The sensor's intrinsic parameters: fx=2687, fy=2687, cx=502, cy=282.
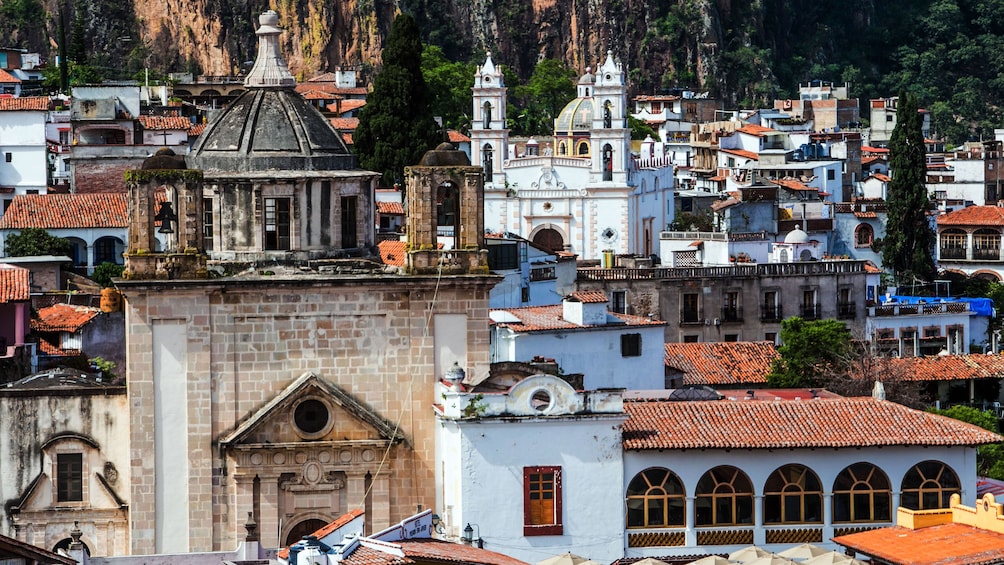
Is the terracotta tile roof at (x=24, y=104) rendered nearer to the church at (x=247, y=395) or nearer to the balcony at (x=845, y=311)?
the balcony at (x=845, y=311)

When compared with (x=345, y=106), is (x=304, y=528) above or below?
below

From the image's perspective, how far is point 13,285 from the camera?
61406mm

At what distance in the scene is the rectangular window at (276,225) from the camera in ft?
A: 153

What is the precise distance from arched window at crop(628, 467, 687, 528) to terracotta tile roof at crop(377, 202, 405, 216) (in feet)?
128

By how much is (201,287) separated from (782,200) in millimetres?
61043

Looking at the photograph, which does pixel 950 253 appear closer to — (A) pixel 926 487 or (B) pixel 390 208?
(B) pixel 390 208

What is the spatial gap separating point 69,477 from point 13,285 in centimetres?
1647

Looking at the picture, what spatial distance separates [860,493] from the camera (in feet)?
151

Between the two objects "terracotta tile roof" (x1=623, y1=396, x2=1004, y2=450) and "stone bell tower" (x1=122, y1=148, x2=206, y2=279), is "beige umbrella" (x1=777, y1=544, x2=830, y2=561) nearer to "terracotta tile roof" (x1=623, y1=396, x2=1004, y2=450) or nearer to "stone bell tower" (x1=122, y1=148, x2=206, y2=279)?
"terracotta tile roof" (x1=623, y1=396, x2=1004, y2=450)

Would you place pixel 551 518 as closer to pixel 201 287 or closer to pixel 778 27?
pixel 201 287

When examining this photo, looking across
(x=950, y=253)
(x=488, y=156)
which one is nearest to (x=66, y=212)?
(x=488, y=156)

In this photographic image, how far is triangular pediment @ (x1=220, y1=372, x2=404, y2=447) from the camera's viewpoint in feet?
149

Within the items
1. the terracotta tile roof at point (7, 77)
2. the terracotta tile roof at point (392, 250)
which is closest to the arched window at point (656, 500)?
the terracotta tile roof at point (392, 250)

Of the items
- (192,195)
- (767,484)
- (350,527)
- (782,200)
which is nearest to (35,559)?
(350,527)
